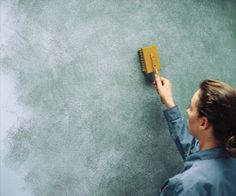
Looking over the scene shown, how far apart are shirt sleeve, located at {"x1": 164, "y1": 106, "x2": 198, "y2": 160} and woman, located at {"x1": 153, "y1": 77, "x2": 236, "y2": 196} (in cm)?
15

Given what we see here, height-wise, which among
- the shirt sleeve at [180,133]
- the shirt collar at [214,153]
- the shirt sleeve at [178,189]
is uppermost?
the shirt sleeve at [180,133]

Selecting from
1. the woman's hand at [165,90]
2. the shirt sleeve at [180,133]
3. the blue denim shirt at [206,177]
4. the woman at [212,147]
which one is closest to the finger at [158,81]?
the woman's hand at [165,90]

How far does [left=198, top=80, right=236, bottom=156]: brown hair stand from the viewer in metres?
1.26

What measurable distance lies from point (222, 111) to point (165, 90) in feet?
1.20

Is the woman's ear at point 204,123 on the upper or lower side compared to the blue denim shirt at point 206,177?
upper

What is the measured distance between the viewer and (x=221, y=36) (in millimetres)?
1879

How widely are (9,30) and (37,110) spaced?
0.33 meters

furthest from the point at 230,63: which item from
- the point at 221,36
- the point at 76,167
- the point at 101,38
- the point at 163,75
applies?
the point at 76,167

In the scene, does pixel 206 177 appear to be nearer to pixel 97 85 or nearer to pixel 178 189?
pixel 178 189

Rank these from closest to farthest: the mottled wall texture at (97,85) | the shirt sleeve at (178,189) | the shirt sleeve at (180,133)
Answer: the shirt sleeve at (178,189)
the mottled wall texture at (97,85)
the shirt sleeve at (180,133)

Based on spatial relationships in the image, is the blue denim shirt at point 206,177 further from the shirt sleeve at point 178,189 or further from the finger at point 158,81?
the finger at point 158,81

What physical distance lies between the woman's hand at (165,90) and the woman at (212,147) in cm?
20

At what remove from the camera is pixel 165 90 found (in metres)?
1.57

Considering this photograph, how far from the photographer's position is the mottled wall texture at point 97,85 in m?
1.39
